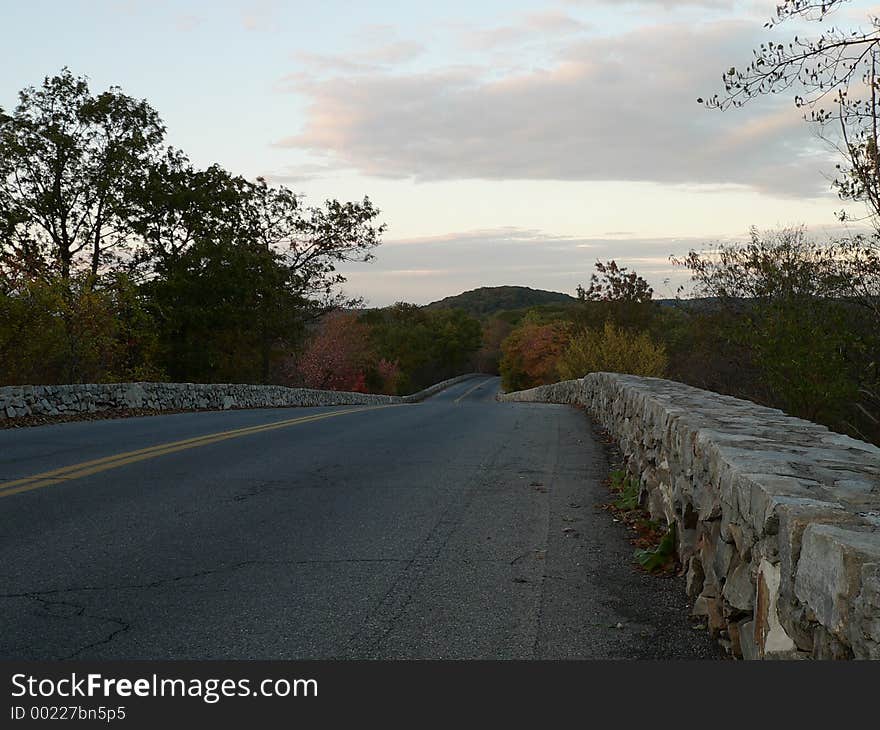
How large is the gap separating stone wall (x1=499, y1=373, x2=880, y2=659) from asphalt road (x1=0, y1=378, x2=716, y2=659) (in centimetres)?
35

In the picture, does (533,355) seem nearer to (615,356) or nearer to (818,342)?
(615,356)

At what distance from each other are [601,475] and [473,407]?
12551mm

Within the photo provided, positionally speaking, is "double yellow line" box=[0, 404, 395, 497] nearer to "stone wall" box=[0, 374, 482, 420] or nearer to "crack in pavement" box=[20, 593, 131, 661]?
"crack in pavement" box=[20, 593, 131, 661]

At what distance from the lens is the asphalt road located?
4.05m

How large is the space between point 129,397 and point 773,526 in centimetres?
1736

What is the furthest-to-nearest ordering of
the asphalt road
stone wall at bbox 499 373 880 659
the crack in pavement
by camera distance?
the asphalt road < the crack in pavement < stone wall at bbox 499 373 880 659

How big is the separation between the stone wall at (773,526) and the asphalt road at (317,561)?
0.35 meters

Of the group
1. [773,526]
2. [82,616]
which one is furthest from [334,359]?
[773,526]

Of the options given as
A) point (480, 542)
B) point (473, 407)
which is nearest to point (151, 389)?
point (473, 407)

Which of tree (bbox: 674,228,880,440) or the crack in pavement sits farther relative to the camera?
tree (bbox: 674,228,880,440)

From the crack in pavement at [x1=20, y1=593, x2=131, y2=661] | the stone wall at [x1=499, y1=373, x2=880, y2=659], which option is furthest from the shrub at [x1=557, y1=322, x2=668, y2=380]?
the crack in pavement at [x1=20, y1=593, x2=131, y2=661]

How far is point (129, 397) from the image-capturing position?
60.7ft

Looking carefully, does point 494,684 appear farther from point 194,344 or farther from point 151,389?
point 194,344

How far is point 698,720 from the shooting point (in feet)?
9.48
